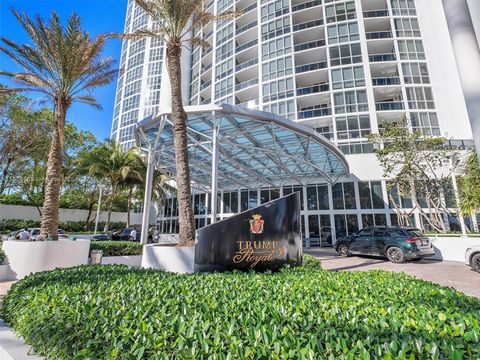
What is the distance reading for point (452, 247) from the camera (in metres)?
13.2

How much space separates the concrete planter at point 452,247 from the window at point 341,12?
84.6 ft

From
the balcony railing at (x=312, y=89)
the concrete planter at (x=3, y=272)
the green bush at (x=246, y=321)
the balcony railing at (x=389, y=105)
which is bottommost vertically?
the concrete planter at (x=3, y=272)

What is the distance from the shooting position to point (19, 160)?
2397 centimetres

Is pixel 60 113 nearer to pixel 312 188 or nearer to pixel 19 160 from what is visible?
pixel 19 160

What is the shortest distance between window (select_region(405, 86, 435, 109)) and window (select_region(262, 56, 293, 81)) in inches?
483

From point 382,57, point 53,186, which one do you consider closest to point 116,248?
point 53,186

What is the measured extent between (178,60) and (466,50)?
9.47m

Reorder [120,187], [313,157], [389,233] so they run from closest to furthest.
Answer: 1. [389,233]
2. [313,157]
3. [120,187]

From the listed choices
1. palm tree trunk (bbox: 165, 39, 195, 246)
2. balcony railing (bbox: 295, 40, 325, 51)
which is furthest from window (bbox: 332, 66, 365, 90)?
palm tree trunk (bbox: 165, 39, 195, 246)

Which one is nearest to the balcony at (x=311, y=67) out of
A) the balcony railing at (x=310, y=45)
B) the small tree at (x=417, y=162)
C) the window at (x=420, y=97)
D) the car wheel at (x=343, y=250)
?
the balcony railing at (x=310, y=45)

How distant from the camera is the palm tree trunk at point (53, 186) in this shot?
32.5 ft

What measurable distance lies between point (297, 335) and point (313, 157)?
63.2 ft

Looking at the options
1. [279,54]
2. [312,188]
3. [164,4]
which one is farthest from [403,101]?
[164,4]

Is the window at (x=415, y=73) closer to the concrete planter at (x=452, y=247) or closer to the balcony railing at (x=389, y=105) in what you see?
the balcony railing at (x=389, y=105)
